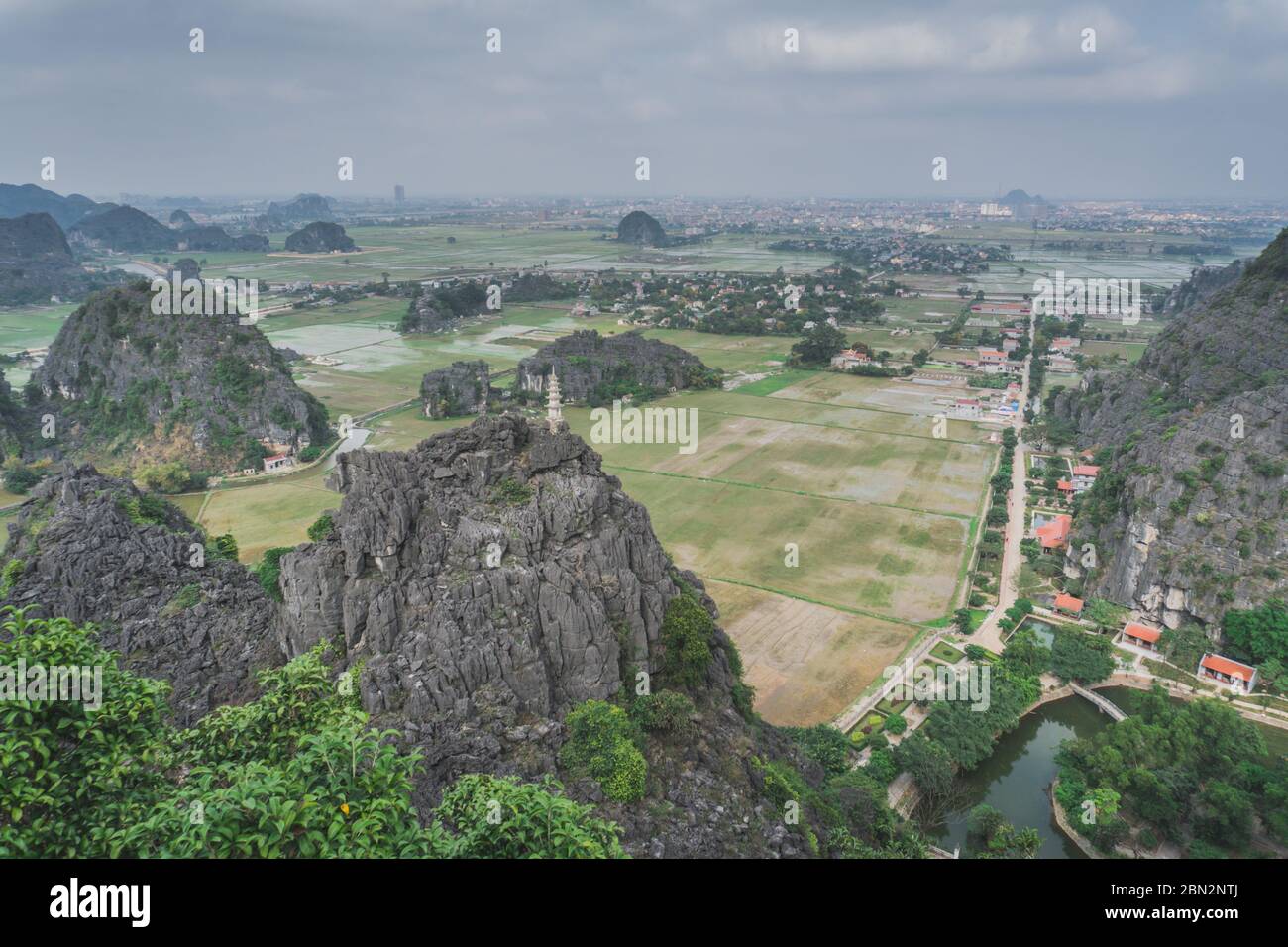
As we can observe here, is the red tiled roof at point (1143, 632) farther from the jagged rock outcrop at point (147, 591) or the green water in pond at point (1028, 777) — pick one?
the jagged rock outcrop at point (147, 591)

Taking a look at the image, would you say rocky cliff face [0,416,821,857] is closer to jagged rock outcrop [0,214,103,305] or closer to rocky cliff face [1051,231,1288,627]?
rocky cliff face [1051,231,1288,627]

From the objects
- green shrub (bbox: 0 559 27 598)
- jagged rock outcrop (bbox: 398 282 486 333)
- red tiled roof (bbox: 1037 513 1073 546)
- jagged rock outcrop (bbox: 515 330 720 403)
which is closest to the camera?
green shrub (bbox: 0 559 27 598)

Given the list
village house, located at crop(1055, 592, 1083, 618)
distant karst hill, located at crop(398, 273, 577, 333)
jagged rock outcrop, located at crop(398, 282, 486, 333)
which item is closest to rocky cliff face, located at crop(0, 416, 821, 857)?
village house, located at crop(1055, 592, 1083, 618)

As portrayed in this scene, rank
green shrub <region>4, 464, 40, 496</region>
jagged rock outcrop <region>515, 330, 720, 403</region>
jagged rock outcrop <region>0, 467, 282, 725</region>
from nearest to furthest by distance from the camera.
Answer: jagged rock outcrop <region>0, 467, 282, 725</region>, green shrub <region>4, 464, 40, 496</region>, jagged rock outcrop <region>515, 330, 720, 403</region>

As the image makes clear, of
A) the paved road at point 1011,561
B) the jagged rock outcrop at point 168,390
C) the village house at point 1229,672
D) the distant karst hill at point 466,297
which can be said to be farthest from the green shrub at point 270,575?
the distant karst hill at point 466,297

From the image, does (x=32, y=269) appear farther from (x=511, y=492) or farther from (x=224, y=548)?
(x=511, y=492)
